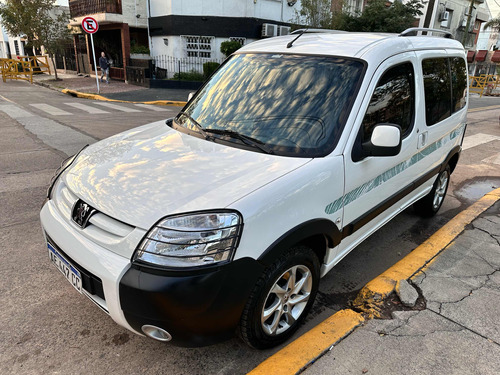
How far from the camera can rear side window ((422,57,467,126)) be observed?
11.3ft

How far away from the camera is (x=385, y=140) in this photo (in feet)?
7.84

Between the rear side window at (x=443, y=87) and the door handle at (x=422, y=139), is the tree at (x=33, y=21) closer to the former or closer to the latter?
the rear side window at (x=443, y=87)

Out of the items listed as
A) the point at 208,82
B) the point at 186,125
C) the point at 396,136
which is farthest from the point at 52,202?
the point at 396,136

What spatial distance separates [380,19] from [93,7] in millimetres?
15277

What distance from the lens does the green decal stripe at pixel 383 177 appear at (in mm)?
2451

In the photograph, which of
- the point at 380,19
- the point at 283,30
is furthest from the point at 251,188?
the point at 283,30

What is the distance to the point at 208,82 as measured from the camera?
3.49 meters

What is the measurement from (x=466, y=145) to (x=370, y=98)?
24.7 ft

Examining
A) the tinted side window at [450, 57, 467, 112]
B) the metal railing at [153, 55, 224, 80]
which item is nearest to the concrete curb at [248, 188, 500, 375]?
the tinted side window at [450, 57, 467, 112]

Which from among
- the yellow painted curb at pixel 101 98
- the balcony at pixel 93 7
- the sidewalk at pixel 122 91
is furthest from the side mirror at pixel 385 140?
the balcony at pixel 93 7

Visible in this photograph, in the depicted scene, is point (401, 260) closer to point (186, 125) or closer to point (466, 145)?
point (186, 125)

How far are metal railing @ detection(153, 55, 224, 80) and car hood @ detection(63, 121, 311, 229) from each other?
16007mm

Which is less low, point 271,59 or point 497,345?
point 271,59

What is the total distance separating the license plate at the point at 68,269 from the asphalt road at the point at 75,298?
49 centimetres
